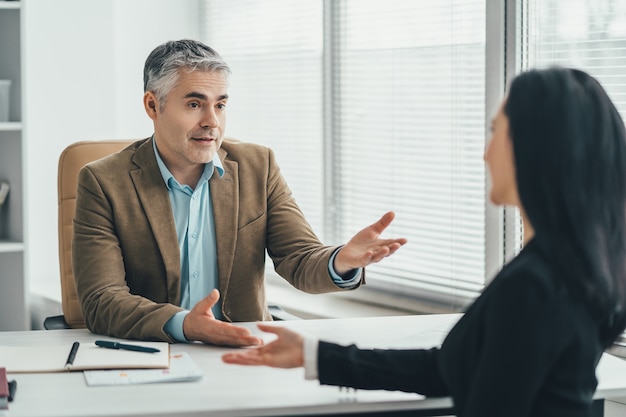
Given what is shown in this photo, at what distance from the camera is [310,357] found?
1638 millimetres

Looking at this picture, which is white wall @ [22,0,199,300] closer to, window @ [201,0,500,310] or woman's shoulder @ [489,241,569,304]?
window @ [201,0,500,310]

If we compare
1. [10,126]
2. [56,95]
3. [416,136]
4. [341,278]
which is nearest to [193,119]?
[341,278]

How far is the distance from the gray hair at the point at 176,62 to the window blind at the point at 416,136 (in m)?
0.99

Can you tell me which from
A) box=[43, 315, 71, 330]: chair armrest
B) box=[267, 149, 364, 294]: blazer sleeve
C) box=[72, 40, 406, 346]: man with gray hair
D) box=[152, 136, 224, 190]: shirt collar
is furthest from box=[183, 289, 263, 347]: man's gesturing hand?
box=[43, 315, 71, 330]: chair armrest

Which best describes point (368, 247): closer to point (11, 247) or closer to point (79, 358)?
point (79, 358)

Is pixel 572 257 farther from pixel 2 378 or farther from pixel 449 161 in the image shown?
pixel 449 161

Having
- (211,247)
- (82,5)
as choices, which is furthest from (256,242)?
(82,5)

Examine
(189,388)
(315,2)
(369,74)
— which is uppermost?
(315,2)

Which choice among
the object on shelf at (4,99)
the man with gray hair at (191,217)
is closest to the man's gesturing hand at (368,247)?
the man with gray hair at (191,217)

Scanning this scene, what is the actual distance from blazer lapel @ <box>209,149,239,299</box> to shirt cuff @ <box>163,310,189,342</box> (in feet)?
1.43

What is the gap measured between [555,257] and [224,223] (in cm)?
130

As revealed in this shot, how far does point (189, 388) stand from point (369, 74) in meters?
2.05

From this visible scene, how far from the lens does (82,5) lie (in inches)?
151

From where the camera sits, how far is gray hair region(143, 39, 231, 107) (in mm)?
2410
